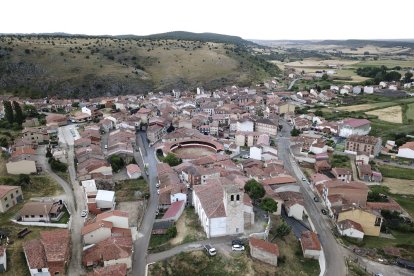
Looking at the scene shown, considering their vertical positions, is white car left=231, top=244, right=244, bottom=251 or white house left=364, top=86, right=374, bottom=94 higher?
white house left=364, top=86, right=374, bottom=94

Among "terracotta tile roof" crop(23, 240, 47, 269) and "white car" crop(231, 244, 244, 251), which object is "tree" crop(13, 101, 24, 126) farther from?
"white car" crop(231, 244, 244, 251)

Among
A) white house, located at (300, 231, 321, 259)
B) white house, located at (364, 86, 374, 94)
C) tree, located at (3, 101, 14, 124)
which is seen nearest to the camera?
white house, located at (300, 231, 321, 259)

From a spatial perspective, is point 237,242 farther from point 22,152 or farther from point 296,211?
point 22,152

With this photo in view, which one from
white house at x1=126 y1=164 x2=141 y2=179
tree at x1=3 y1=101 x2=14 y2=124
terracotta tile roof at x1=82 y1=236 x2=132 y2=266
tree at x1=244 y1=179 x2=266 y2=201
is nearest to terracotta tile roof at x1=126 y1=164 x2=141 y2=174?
white house at x1=126 y1=164 x2=141 y2=179

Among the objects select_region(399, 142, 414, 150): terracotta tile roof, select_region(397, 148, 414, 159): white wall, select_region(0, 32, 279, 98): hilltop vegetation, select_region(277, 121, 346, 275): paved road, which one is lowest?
select_region(277, 121, 346, 275): paved road

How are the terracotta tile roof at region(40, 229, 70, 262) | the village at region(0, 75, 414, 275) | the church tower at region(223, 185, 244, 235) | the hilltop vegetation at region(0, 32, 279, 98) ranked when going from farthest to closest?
1. the hilltop vegetation at region(0, 32, 279, 98)
2. the church tower at region(223, 185, 244, 235)
3. the village at region(0, 75, 414, 275)
4. the terracotta tile roof at region(40, 229, 70, 262)

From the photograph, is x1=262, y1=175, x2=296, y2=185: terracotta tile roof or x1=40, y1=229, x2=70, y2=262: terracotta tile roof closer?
x1=40, y1=229, x2=70, y2=262: terracotta tile roof

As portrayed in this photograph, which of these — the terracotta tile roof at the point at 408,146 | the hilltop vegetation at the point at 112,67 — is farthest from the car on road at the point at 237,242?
the hilltop vegetation at the point at 112,67

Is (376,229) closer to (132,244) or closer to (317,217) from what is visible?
(317,217)
